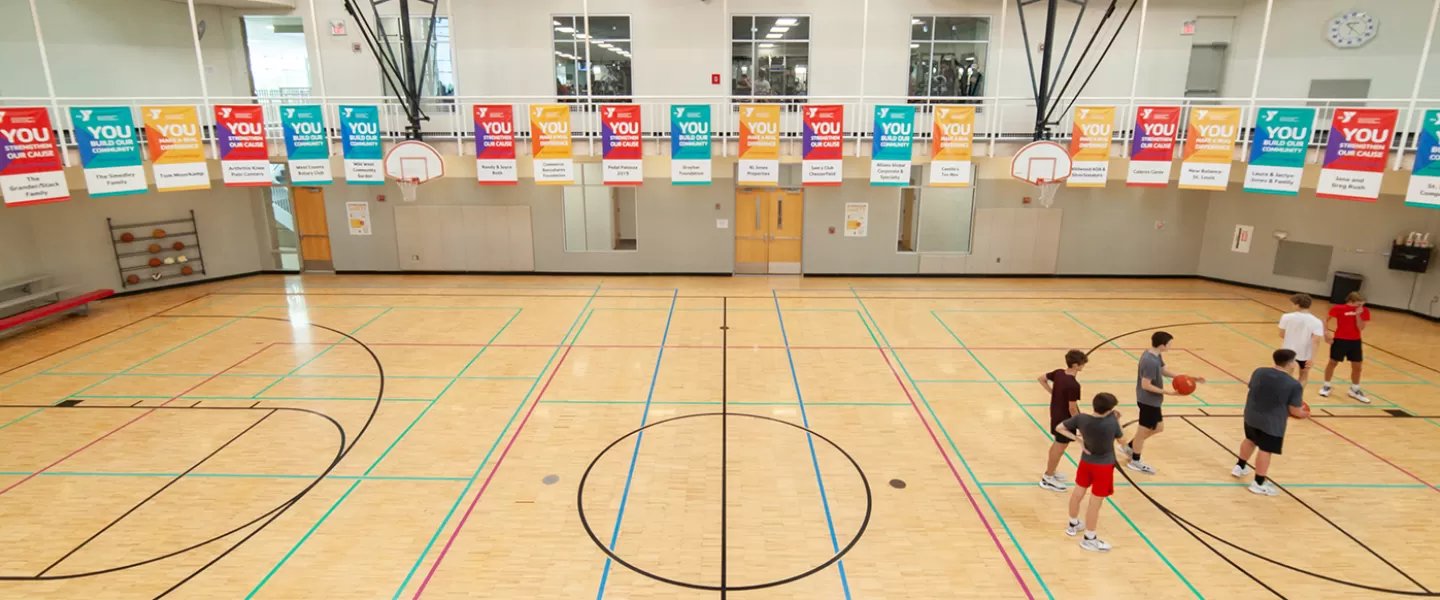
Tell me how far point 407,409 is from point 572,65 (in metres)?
11.3

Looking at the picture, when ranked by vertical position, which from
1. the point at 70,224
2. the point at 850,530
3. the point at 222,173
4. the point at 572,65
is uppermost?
the point at 572,65

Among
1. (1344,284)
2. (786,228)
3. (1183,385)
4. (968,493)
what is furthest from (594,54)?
(1344,284)

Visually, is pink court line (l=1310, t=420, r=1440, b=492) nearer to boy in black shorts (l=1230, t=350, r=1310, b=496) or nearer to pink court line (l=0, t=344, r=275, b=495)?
boy in black shorts (l=1230, t=350, r=1310, b=496)

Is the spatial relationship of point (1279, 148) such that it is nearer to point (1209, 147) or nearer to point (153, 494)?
point (1209, 147)

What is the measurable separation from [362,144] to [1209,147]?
53.9 ft

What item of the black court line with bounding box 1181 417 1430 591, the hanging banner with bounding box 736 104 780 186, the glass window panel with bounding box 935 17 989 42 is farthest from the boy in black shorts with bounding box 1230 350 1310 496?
the glass window panel with bounding box 935 17 989 42

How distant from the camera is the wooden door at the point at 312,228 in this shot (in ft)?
59.6

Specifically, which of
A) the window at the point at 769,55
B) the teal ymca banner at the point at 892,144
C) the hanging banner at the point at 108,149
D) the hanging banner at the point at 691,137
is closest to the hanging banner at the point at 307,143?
the hanging banner at the point at 108,149

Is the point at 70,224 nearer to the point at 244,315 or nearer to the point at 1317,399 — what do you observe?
the point at 244,315

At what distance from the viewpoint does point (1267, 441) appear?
700 cm

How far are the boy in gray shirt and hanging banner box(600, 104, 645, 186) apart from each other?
31.9 ft

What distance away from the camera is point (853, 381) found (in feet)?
34.9

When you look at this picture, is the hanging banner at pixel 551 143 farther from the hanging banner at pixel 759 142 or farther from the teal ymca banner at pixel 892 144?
the teal ymca banner at pixel 892 144

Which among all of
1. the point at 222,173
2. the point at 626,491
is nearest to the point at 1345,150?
the point at 626,491
